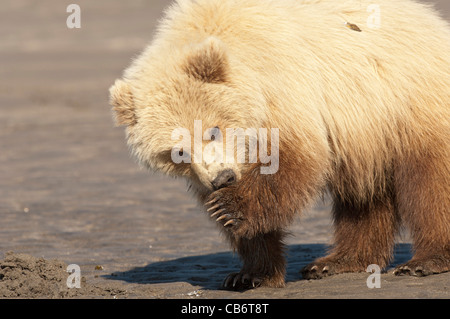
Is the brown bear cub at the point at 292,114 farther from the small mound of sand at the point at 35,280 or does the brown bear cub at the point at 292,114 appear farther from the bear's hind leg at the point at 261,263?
the small mound of sand at the point at 35,280

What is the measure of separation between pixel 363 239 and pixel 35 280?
3.00m

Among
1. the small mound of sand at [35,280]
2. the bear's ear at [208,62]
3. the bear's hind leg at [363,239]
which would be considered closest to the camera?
the bear's ear at [208,62]

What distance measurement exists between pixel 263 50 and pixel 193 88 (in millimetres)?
654

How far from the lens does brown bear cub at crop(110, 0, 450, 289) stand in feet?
20.1

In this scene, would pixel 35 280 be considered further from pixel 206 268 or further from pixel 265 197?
pixel 265 197

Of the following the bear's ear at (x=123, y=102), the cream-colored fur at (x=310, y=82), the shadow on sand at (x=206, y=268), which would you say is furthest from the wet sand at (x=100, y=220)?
the bear's ear at (x=123, y=102)

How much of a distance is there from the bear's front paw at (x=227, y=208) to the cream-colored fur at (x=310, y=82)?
0.38m

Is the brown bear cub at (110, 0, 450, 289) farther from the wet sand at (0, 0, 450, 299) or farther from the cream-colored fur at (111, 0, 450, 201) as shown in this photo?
the wet sand at (0, 0, 450, 299)

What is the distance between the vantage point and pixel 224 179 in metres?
6.13

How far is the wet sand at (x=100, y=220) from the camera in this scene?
6758 mm

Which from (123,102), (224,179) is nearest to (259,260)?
(224,179)

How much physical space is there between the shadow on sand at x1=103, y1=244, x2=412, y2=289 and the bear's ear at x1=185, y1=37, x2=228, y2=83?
76.9 inches

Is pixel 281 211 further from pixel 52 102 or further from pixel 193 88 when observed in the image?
pixel 52 102

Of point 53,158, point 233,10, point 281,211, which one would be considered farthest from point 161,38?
point 53,158
